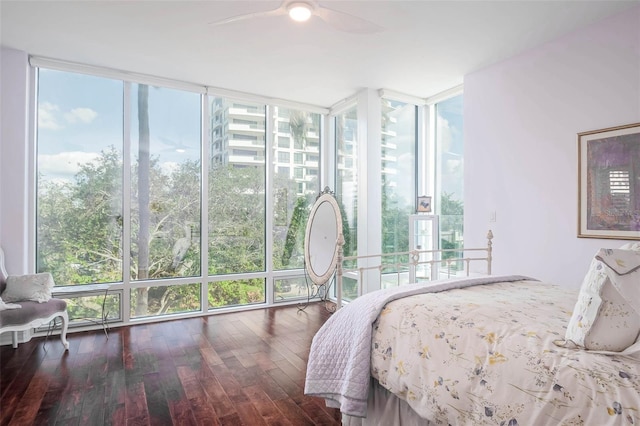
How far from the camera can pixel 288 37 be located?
2.94 m

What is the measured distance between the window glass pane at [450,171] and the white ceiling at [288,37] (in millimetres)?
470

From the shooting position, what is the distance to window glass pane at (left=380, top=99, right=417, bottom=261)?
4.43 m

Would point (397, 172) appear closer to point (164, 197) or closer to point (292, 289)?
point (292, 289)

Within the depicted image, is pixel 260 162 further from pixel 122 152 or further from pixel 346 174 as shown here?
pixel 122 152

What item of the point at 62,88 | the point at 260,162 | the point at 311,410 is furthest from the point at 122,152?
the point at 311,410

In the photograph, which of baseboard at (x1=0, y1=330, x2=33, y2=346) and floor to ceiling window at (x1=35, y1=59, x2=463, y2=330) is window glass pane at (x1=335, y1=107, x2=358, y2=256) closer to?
floor to ceiling window at (x1=35, y1=59, x2=463, y2=330)

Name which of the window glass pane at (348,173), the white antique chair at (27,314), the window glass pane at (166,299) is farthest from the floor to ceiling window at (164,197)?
the window glass pane at (348,173)

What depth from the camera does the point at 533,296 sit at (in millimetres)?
1901

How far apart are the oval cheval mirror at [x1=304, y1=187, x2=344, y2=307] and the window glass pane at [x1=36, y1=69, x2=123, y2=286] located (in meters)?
2.19

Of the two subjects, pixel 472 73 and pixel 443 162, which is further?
pixel 443 162

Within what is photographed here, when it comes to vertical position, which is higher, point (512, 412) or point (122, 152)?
point (122, 152)

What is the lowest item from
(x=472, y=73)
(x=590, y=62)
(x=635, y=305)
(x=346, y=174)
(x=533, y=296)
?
(x=533, y=296)

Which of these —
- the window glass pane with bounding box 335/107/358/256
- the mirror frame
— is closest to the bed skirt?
the mirror frame

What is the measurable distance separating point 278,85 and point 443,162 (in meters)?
2.28
